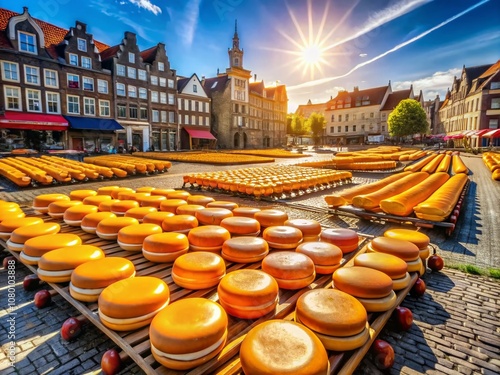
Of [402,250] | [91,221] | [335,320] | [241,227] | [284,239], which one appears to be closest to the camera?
[335,320]

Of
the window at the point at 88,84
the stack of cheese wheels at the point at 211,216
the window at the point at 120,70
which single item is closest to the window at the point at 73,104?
the window at the point at 88,84

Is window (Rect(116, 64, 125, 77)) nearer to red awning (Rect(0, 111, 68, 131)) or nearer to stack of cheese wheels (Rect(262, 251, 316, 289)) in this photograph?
red awning (Rect(0, 111, 68, 131))

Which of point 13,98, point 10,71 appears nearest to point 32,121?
point 13,98

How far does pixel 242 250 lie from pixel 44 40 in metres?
37.2

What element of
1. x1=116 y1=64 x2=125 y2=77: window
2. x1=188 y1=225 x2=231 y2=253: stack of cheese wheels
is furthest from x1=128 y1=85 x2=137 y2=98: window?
x1=188 y1=225 x2=231 y2=253: stack of cheese wheels

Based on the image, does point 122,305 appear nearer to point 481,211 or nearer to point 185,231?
point 185,231

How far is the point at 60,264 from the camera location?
123 inches

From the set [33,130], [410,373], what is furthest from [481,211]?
[33,130]

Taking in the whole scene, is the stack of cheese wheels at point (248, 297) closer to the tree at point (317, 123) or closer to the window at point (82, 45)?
the window at point (82, 45)

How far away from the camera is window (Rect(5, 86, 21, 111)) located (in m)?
25.4

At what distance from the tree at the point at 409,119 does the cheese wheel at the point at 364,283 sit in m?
55.4

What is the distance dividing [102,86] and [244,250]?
120ft

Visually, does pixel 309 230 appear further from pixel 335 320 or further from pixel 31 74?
pixel 31 74

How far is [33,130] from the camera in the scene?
2680 centimetres
